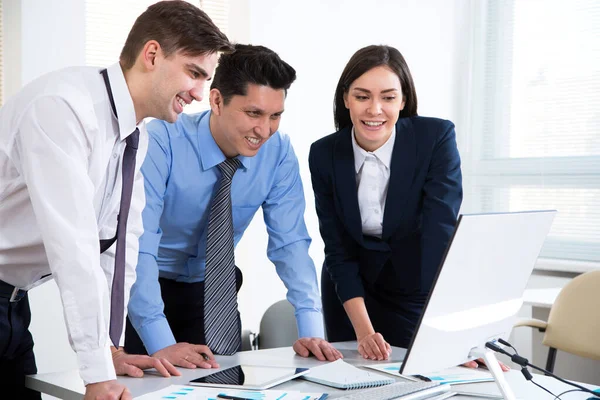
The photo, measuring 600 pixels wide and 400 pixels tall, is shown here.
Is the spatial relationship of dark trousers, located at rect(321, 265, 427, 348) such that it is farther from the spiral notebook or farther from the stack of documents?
the stack of documents

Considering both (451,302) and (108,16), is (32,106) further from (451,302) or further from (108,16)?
(108,16)

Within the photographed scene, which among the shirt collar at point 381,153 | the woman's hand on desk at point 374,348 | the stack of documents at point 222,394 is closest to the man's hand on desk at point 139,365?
the stack of documents at point 222,394

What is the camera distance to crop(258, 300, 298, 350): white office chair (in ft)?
9.38

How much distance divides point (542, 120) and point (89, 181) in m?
3.39

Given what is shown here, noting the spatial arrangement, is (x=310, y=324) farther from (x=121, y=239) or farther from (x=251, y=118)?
(x=121, y=239)

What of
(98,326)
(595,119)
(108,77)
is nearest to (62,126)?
(108,77)

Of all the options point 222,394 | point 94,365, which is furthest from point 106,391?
point 222,394

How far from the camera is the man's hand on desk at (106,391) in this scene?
1.33 metres

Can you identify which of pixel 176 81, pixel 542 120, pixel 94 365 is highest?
pixel 176 81

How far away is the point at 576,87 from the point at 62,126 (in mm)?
3403

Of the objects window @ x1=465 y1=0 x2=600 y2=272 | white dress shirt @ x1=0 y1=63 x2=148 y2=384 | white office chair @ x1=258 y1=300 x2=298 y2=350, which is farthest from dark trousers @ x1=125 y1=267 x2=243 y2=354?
window @ x1=465 y1=0 x2=600 y2=272

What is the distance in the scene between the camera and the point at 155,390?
1.55 meters

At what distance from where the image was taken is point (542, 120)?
165 inches

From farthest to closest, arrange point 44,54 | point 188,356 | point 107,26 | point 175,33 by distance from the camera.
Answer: point 107,26 < point 44,54 < point 188,356 < point 175,33
